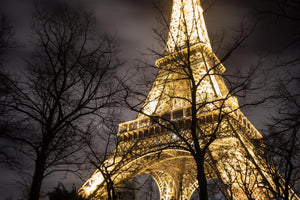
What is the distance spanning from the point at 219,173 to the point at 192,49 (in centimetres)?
1387

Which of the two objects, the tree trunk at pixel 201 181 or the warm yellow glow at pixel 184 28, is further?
the warm yellow glow at pixel 184 28

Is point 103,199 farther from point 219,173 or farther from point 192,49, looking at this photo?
point 192,49

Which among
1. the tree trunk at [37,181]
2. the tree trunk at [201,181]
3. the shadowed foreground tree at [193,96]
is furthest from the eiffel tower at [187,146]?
the tree trunk at [37,181]

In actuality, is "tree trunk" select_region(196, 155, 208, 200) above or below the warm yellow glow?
below

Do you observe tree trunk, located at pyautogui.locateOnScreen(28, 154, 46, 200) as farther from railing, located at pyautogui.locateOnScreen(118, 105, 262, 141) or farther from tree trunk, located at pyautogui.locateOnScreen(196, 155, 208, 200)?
railing, located at pyautogui.locateOnScreen(118, 105, 262, 141)

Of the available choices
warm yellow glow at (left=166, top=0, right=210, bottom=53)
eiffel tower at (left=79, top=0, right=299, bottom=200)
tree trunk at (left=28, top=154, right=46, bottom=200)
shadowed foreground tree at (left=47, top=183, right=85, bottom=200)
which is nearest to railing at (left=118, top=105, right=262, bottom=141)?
eiffel tower at (left=79, top=0, right=299, bottom=200)

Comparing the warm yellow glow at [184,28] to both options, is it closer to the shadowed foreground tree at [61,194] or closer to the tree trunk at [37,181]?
the tree trunk at [37,181]

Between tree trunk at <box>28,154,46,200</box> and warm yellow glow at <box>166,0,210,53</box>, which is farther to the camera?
warm yellow glow at <box>166,0,210,53</box>

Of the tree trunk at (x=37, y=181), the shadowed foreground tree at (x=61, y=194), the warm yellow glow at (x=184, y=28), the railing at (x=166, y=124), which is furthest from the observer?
the railing at (x=166, y=124)

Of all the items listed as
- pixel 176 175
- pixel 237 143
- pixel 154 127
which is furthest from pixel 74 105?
pixel 176 175

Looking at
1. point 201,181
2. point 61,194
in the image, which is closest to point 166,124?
point 61,194

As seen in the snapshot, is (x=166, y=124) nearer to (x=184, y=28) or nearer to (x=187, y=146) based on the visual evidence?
(x=187, y=146)

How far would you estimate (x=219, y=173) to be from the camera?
13.6 m

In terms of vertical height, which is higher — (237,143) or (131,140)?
(131,140)
